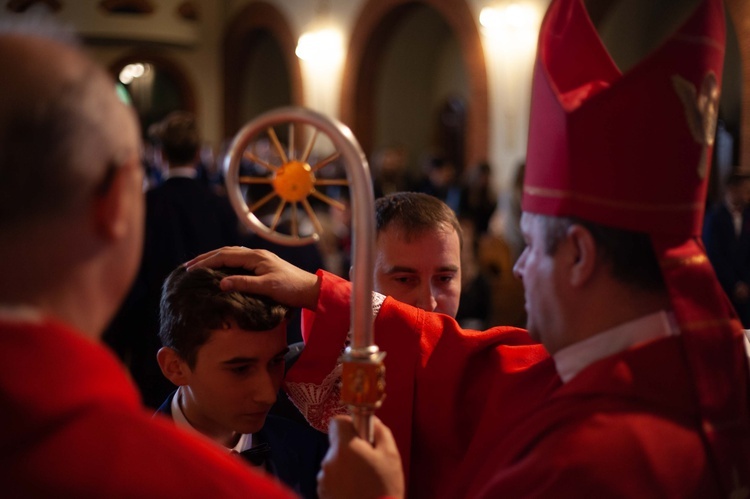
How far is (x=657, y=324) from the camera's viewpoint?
1358 millimetres

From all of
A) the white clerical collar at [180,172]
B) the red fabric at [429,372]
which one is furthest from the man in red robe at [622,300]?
the white clerical collar at [180,172]

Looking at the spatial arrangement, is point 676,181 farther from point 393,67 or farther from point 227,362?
point 393,67

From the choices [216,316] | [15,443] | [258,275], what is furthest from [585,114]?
[15,443]

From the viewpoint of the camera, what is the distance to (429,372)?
71.6 inches

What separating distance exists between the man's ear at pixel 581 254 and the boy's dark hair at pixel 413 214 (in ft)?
2.96

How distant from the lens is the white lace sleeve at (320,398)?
1.77 metres

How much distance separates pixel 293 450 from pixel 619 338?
0.80 m

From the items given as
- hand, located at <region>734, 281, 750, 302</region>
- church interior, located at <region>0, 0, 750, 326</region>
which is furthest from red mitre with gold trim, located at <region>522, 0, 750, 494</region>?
hand, located at <region>734, 281, 750, 302</region>

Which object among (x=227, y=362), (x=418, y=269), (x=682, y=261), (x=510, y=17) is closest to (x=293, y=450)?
(x=227, y=362)

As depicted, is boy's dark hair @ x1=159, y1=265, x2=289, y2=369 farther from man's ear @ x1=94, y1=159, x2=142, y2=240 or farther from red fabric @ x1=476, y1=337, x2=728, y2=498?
man's ear @ x1=94, y1=159, x2=142, y2=240

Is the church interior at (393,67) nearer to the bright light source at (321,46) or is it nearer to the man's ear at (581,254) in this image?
the bright light source at (321,46)

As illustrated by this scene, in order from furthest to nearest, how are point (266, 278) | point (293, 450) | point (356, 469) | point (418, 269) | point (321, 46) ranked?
1. point (321, 46)
2. point (418, 269)
3. point (293, 450)
4. point (266, 278)
5. point (356, 469)

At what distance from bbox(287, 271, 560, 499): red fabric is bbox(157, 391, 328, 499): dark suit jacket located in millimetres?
171

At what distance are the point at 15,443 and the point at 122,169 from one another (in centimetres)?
29
